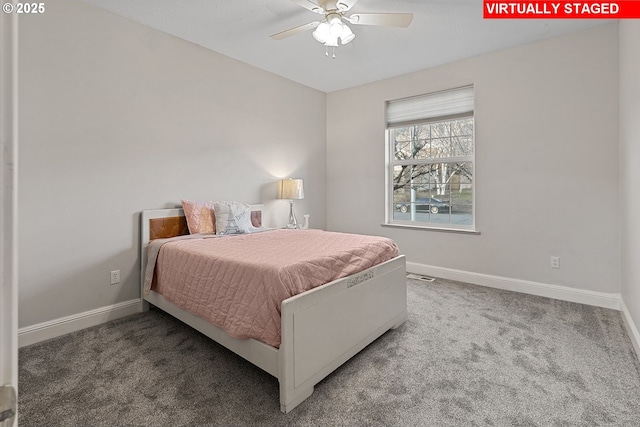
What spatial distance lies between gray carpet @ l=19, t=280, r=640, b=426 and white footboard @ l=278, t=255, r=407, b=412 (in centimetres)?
9

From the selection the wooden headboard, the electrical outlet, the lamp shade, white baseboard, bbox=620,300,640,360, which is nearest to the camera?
white baseboard, bbox=620,300,640,360

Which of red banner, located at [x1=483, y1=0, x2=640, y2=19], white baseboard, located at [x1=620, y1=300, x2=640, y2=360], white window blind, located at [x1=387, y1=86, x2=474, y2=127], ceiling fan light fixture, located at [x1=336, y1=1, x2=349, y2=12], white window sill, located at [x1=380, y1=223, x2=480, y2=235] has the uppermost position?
red banner, located at [x1=483, y1=0, x2=640, y2=19]

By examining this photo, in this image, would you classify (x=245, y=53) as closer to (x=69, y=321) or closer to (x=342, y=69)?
(x=342, y=69)

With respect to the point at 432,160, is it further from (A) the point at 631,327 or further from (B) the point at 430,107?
(A) the point at 631,327

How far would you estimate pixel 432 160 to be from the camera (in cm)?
391

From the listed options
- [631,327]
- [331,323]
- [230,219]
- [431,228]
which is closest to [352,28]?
[230,219]

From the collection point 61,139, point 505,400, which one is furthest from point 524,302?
→ point 61,139

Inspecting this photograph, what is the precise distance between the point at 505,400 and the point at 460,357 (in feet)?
1.36

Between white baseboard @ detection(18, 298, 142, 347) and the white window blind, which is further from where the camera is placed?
the white window blind

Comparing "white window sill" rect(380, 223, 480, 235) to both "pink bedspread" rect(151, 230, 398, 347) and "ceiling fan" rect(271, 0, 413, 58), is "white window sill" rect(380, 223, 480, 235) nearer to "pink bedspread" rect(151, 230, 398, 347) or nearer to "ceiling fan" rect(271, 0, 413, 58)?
"pink bedspread" rect(151, 230, 398, 347)

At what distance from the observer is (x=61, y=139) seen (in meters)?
2.35

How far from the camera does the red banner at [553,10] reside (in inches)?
100

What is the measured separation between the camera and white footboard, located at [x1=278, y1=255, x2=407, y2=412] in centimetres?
153

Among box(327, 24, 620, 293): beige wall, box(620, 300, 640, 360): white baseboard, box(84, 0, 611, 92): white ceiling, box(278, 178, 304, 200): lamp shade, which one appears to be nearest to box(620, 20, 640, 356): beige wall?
box(620, 300, 640, 360): white baseboard
